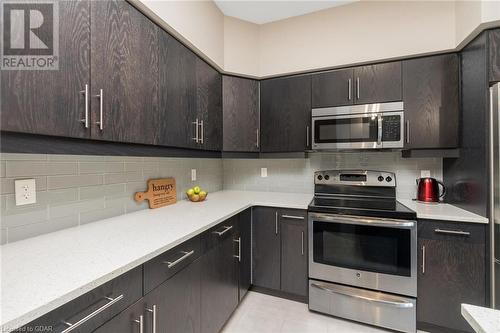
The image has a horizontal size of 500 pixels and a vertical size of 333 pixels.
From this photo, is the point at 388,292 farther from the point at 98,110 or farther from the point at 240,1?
the point at 240,1

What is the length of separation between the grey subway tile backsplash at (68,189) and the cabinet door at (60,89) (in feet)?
1.26

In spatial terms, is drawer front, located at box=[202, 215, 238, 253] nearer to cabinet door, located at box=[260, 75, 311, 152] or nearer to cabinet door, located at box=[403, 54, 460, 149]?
cabinet door, located at box=[260, 75, 311, 152]

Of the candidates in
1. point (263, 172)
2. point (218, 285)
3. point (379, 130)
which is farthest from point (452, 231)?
point (263, 172)

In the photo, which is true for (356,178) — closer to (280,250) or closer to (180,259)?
(280,250)

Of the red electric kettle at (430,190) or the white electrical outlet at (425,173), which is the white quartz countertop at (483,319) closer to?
the red electric kettle at (430,190)

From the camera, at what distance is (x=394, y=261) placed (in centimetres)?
168

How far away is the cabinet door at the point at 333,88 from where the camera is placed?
205 centimetres

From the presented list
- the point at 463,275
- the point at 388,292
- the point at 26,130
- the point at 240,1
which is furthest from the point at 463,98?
the point at 26,130

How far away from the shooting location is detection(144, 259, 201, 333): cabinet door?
1.00 metres

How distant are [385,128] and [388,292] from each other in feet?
4.19

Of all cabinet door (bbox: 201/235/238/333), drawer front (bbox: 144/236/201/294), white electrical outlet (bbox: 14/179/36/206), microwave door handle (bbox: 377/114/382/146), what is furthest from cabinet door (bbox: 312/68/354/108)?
white electrical outlet (bbox: 14/179/36/206)

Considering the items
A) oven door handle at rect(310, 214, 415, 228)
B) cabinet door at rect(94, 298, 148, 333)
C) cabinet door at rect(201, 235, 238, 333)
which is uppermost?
oven door handle at rect(310, 214, 415, 228)

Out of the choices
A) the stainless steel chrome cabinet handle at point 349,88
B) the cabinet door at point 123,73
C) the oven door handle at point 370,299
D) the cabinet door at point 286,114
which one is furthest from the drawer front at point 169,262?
the stainless steel chrome cabinet handle at point 349,88

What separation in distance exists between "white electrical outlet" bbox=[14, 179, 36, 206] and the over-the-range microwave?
1.98 metres
